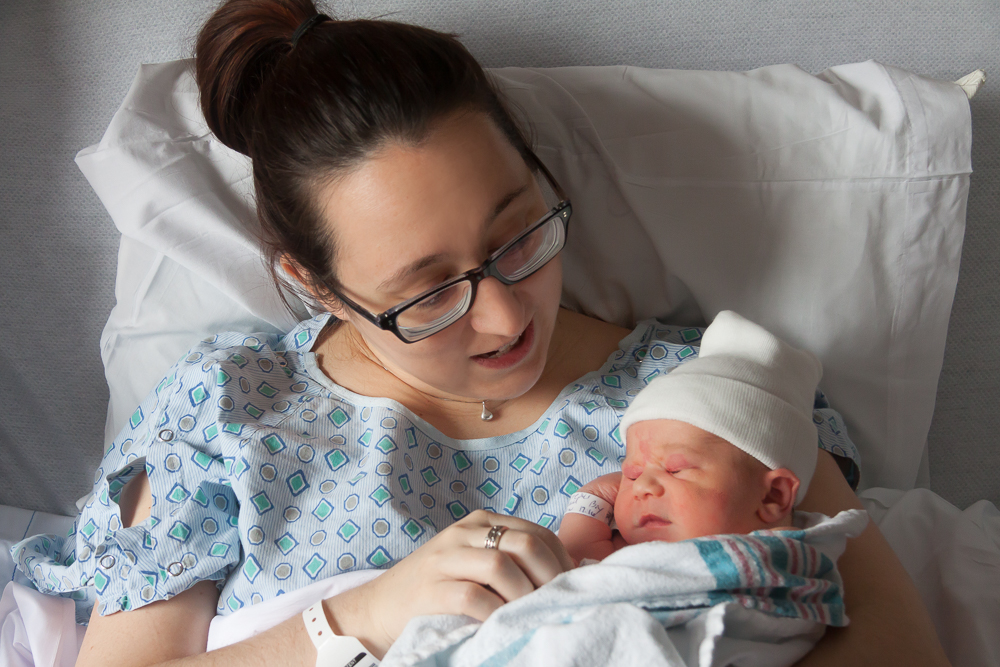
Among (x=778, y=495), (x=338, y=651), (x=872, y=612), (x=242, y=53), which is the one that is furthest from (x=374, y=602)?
(x=242, y=53)

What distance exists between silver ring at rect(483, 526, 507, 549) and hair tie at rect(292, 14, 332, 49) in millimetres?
956

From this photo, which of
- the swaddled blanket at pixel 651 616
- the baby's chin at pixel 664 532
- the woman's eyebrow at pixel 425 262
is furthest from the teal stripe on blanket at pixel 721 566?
the woman's eyebrow at pixel 425 262

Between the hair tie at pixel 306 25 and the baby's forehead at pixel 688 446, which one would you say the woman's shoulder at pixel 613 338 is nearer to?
the baby's forehead at pixel 688 446

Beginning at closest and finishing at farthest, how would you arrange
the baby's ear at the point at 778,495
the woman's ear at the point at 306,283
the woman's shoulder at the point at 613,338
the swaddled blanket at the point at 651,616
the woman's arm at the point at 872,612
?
the swaddled blanket at the point at 651,616, the woman's arm at the point at 872,612, the baby's ear at the point at 778,495, the woman's ear at the point at 306,283, the woman's shoulder at the point at 613,338

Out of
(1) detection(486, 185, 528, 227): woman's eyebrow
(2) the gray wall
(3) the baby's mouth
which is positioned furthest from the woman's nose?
(2) the gray wall

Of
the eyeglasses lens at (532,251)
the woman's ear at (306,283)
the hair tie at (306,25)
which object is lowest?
the woman's ear at (306,283)

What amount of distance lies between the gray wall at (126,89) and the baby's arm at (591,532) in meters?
1.03

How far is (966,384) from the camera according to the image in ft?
6.02

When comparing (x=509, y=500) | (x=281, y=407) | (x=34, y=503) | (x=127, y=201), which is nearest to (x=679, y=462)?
(x=509, y=500)

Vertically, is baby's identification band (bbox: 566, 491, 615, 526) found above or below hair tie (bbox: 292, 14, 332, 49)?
below

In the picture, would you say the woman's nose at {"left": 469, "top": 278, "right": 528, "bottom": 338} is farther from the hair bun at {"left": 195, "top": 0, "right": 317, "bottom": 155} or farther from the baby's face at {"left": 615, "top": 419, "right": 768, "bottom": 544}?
the hair bun at {"left": 195, "top": 0, "right": 317, "bottom": 155}

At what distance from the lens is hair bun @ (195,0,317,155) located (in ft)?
4.59

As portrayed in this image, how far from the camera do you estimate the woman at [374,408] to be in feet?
3.97

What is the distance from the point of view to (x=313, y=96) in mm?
1270
